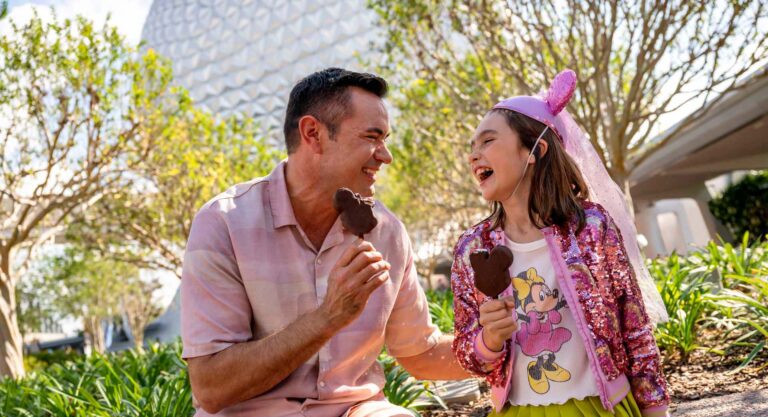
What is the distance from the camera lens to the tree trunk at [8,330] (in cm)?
939

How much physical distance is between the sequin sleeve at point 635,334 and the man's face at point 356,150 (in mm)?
898

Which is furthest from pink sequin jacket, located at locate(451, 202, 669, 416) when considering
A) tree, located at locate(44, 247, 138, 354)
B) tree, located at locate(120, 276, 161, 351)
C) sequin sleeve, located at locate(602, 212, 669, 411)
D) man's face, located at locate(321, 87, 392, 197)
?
tree, located at locate(120, 276, 161, 351)

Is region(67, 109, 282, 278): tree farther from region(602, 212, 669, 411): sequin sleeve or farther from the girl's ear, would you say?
region(602, 212, 669, 411): sequin sleeve

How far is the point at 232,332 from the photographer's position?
241cm

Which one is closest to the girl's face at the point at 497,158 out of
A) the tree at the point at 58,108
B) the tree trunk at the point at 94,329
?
the tree at the point at 58,108

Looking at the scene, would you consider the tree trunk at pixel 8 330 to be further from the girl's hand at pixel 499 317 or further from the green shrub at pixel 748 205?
the green shrub at pixel 748 205

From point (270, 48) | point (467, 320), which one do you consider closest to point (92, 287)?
point (270, 48)

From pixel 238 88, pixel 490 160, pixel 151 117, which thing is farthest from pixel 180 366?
pixel 238 88

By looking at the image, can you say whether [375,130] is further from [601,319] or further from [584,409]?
[584,409]

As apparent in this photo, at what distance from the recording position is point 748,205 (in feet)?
59.7

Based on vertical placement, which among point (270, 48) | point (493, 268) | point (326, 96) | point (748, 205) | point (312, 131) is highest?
point (270, 48)

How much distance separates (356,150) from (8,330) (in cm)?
864

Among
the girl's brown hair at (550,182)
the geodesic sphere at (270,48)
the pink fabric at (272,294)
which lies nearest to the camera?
the pink fabric at (272,294)

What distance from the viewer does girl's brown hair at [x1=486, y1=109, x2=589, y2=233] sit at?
2.64m
